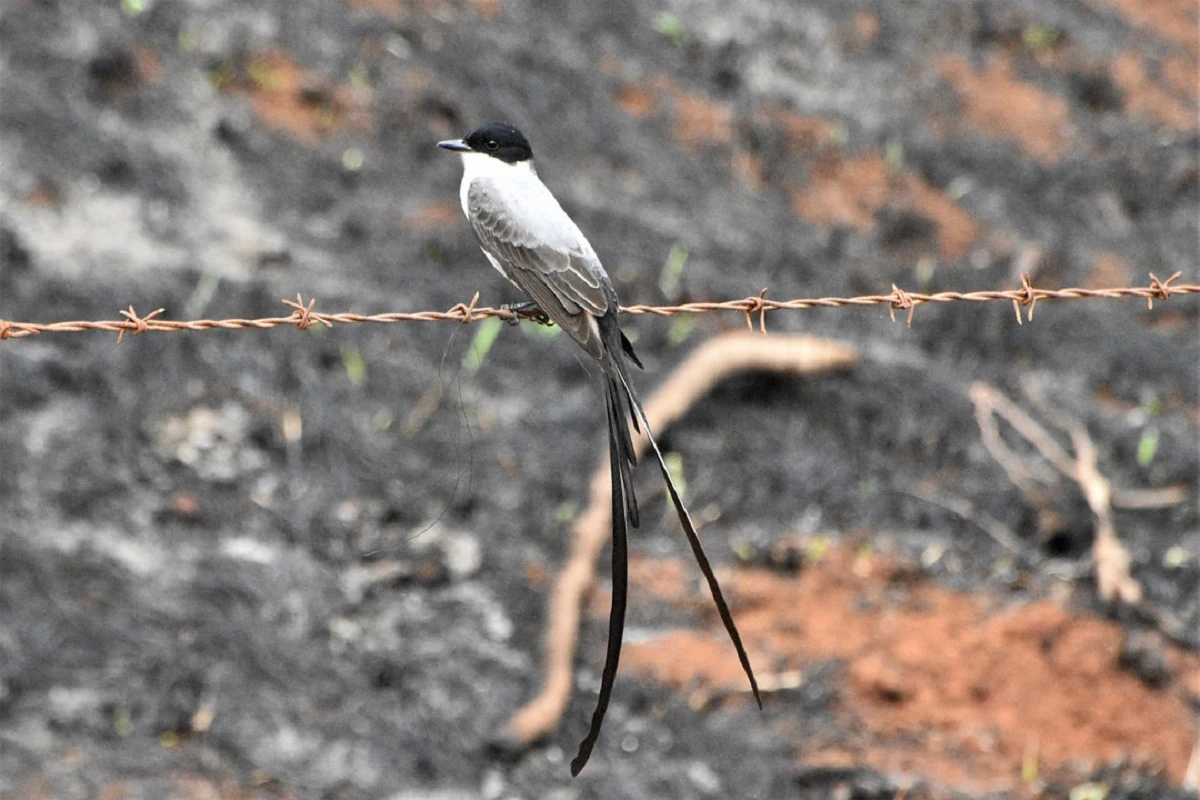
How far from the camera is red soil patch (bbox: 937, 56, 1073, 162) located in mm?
10594

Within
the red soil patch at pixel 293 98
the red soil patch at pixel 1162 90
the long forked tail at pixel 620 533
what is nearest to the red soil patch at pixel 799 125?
the red soil patch at pixel 1162 90

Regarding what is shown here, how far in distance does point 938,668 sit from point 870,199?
4153mm

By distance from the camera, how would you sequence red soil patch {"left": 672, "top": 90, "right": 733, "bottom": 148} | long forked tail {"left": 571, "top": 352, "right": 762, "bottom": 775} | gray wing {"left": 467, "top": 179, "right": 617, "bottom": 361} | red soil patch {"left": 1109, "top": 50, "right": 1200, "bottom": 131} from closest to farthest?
long forked tail {"left": 571, "top": 352, "right": 762, "bottom": 775}
gray wing {"left": 467, "top": 179, "right": 617, "bottom": 361}
red soil patch {"left": 672, "top": 90, "right": 733, "bottom": 148}
red soil patch {"left": 1109, "top": 50, "right": 1200, "bottom": 131}

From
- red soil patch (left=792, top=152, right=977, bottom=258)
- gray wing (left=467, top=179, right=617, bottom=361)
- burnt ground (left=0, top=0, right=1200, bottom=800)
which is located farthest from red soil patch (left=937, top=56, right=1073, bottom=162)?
gray wing (left=467, top=179, right=617, bottom=361)

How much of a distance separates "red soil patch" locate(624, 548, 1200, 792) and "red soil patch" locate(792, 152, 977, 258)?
3158 mm

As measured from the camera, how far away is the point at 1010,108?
35.4 feet

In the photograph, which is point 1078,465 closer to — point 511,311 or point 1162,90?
point 511,311

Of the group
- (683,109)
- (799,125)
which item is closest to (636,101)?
(683,109)

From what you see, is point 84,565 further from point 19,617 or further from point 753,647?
point 753,647

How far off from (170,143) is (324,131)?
3.29ft

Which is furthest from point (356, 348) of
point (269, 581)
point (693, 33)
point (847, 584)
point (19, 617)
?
point (693, 33)

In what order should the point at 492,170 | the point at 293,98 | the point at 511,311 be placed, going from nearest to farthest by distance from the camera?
the point at 511,311
the point at 492,170
the point at 293,98

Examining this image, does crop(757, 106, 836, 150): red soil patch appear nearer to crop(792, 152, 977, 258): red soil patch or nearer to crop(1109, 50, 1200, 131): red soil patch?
crop(792, 152, 977, 258): red soil patch

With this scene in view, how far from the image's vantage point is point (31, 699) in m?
5.82
